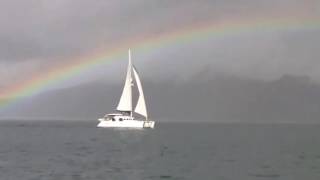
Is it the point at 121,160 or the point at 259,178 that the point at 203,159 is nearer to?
the point at 121,160

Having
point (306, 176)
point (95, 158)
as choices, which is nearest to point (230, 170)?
point (306, 176)

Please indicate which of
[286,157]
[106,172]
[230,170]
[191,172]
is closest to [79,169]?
[106,172]

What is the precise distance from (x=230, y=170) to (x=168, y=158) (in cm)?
2187

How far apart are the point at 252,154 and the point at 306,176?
35.2 meters

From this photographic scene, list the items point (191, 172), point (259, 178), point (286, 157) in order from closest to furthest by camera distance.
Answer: point (259, 178) < point (191, 172) < point (286, 157)

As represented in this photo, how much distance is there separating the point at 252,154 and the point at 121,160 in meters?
26.0

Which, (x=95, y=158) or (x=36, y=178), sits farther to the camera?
(x=95, y=158)

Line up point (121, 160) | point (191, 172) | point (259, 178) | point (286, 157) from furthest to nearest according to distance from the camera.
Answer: point (286, 157) < point (121, 160) < point (191, 172) < point (259, 178)

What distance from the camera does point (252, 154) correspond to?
105 m

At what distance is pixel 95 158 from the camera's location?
9581 centimetres

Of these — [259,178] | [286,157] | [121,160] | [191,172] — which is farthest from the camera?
[286,157]

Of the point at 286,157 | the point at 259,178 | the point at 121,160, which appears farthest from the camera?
the point at 286,157

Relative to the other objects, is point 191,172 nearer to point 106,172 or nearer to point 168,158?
point 106,172

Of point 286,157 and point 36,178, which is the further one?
point 286,157
